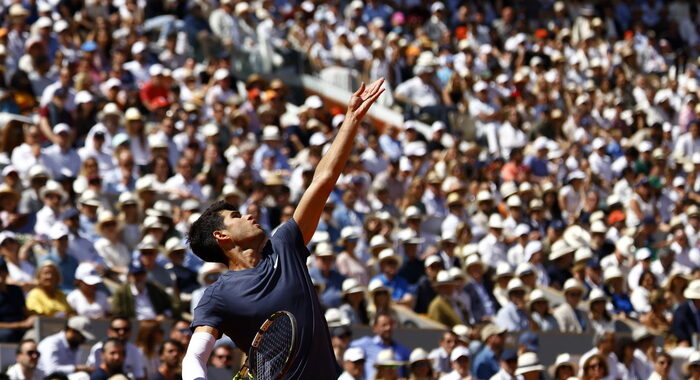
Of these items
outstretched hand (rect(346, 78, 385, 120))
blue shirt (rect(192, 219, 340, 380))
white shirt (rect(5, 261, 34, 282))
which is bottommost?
white shirt (rect(5, 261, 34, 282))

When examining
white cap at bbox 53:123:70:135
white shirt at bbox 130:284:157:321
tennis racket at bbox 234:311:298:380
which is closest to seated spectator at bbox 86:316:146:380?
white shirt at bbox 130:284:157:321

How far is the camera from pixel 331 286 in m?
12.3

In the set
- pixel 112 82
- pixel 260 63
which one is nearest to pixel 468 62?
pixel 260 63

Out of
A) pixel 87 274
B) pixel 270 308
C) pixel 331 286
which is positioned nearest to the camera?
pixel 270 308

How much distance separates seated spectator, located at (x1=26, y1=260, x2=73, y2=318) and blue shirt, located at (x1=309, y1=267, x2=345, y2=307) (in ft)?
7.66

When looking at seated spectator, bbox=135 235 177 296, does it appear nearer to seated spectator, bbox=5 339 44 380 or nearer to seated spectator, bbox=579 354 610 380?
seated spectator, bbox=5 339 44 380

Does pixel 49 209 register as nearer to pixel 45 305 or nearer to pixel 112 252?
pixel 112 252

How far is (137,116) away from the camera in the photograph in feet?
46.0

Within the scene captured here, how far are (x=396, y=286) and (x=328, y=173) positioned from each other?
24.8 ft

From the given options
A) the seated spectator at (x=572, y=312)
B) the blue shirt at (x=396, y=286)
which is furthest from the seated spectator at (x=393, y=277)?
the seated spectator at (x=572, y=312)

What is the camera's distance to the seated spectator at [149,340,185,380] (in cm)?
964

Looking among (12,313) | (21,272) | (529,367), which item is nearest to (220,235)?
(12,313)

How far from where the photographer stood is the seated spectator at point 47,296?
34.8ft

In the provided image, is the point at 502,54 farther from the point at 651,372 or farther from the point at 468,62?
the point at 651,372
